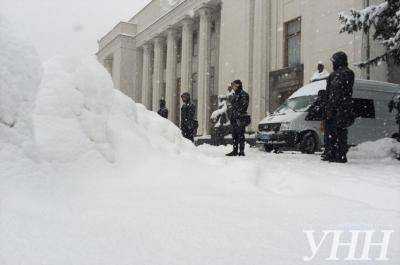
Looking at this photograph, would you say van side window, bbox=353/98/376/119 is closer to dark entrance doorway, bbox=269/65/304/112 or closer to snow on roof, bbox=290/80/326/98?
snow on roof, bbox=290/80/326/98

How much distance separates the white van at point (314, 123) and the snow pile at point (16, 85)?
25.9 ft

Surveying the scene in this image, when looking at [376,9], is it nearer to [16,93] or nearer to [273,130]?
[273,130]

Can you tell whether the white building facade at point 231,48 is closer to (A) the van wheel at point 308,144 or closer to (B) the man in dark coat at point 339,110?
(A) the van wheel at point 308,144

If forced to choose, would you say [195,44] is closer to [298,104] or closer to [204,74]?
[204,74]

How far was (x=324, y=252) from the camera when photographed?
209 cm

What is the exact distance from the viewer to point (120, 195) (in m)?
3.12

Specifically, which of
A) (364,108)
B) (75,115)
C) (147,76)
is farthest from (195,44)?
(75,115)

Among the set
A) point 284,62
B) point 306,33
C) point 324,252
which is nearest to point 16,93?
point 324,252

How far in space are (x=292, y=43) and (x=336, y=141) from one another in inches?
481

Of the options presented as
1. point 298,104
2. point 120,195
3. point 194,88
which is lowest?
point 120,195

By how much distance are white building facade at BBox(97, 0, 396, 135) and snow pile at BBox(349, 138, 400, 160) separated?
5926 mm

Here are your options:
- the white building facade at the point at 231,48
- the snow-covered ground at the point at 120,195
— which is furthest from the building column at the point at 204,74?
the snow-covered ground at the point at 120,195

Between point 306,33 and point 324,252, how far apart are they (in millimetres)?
16303

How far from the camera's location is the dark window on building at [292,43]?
60.0ft
